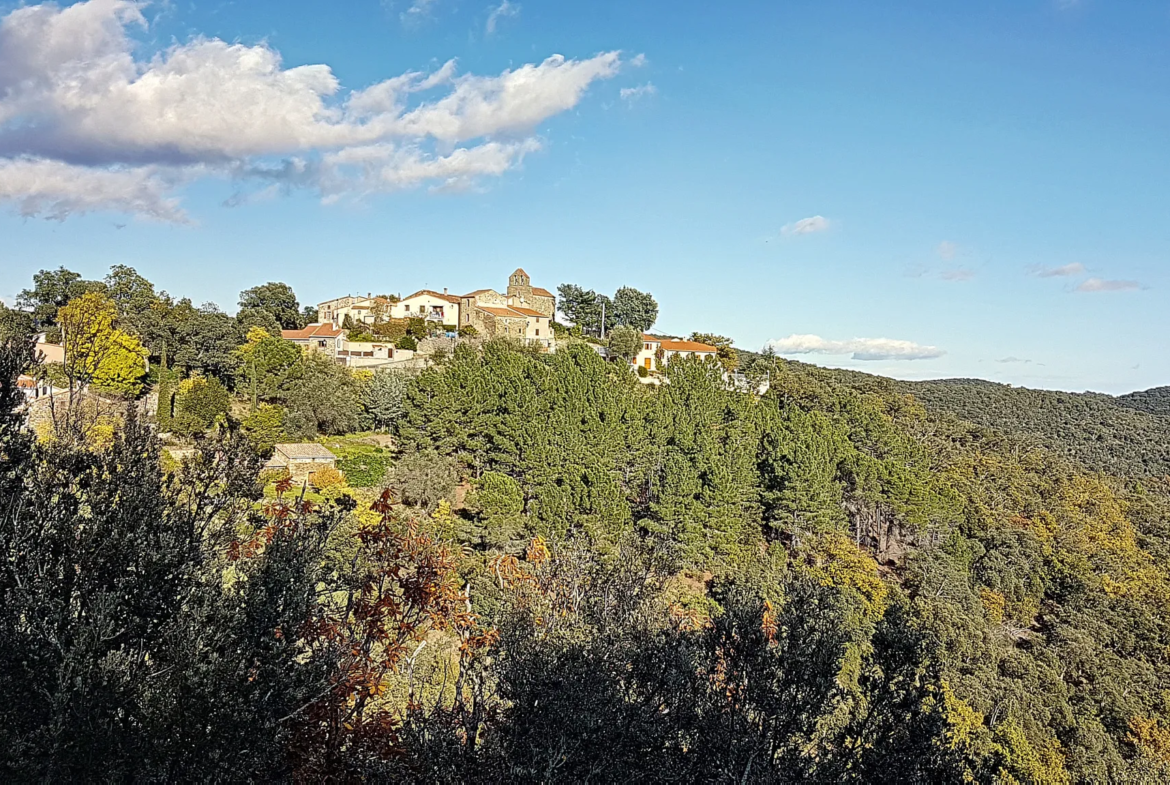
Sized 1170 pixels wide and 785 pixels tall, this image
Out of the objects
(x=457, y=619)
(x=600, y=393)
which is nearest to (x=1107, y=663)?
(x=600, y=393)

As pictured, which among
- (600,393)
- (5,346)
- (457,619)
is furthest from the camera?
(600,393)

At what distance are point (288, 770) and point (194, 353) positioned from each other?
48162 mm

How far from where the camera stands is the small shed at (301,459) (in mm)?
33281

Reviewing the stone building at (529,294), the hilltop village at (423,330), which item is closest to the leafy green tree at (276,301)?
the hilltop village at (423,330)

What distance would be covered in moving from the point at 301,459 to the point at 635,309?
54.0 metres

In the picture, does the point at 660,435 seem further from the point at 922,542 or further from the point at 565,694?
the point at 565,694

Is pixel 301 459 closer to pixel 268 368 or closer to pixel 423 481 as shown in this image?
pixel 423 481

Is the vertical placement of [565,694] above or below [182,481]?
below

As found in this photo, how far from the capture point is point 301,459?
33906 mm

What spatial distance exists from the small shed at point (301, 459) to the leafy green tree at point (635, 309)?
169 feet

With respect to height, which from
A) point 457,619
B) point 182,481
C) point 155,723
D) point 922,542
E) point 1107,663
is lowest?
point 1107,663

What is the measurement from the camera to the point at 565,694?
6785 mm

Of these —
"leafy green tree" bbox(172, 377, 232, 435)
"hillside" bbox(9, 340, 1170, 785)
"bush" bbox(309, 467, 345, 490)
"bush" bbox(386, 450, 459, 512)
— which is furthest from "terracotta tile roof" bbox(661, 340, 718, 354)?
"bush" bbox(309, 467, 345, 490)

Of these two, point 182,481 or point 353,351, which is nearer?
point 182,481
